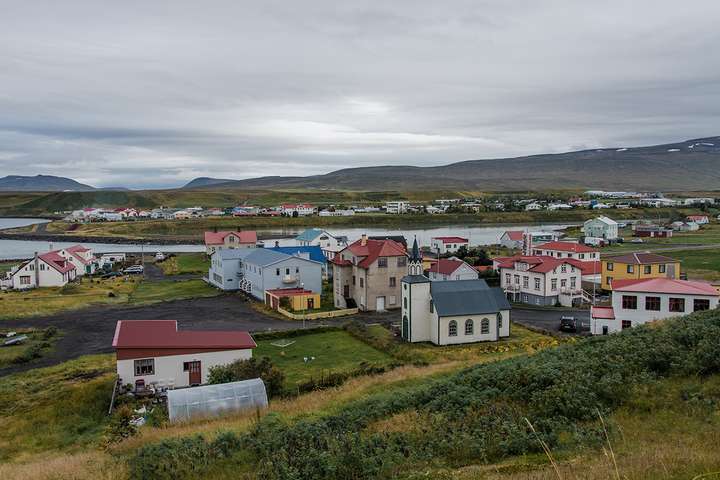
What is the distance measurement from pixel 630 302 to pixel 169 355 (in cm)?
2109

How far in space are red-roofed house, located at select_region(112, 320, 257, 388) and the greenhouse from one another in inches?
188

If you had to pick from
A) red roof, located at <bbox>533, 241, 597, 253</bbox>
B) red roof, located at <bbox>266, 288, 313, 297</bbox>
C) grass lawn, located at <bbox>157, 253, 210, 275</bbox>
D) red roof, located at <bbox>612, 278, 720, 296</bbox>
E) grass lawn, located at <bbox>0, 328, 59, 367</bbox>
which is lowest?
grass lawn, located at <bbox>157, 253, 210, 275</bbox>

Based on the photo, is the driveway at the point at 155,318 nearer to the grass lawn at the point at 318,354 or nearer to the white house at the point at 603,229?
the grass lawn at the point at 318,354

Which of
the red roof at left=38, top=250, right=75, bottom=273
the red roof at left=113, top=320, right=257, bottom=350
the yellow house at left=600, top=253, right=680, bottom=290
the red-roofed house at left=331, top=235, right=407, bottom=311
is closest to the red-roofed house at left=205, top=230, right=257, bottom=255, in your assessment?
the red roof at left=38, top=250, right=75, bottom=273

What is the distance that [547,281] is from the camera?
38.7m

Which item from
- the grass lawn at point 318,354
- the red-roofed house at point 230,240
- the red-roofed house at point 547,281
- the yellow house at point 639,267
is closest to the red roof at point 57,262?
the red-roofed house at point 230,240

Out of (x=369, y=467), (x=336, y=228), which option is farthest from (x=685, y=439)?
(x=336, y=228)

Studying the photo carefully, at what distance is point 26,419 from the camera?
1798 centimetres

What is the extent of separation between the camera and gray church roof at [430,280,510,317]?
29125mm

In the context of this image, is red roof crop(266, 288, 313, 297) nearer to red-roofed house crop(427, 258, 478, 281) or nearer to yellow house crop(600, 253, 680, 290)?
red-roofed house crop(427, 258, 478, 281)

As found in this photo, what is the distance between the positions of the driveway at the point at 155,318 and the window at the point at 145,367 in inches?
286

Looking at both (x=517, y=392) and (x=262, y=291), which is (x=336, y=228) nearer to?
(x=262, y=291)

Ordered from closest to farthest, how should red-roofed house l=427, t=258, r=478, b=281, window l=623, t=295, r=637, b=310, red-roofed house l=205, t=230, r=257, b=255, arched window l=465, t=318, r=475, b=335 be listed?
window l=623, t=295, r=637, b=310 → arched window l=465, t=318, r=475, b=335 → red-roofed house l=427, t=258, r=478, b=281 → red-roofed house l=205, t=230, r=257, b=255

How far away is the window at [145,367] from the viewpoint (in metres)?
21.5
